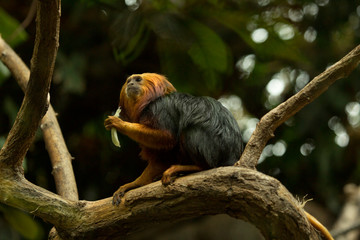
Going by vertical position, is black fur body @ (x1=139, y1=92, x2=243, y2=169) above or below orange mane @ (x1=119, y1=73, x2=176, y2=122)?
below

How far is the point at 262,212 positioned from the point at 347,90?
4545 millimetres

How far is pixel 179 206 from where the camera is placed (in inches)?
107

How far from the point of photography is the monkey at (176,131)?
295 centimetres

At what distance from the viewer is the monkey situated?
2.95 metres

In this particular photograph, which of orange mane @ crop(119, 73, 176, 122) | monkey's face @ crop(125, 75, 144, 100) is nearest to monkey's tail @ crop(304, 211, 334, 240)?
orange mane @ crop(119, 73, 176, 122)

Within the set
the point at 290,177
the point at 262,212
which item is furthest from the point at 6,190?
the point at 290,177

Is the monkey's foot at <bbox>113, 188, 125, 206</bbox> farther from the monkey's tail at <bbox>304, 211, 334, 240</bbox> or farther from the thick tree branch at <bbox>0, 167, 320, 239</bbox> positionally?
the monkey's tail at <bbox>304, 211, 334, 240</bbox>

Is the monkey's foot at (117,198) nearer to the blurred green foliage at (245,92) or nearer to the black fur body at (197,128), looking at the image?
the black fur body at (197,128)

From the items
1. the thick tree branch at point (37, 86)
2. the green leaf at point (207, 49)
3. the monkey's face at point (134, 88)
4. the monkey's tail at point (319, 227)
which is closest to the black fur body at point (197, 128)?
the monkey's face at point (134, 88)

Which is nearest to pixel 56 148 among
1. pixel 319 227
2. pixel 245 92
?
pixel 319 227

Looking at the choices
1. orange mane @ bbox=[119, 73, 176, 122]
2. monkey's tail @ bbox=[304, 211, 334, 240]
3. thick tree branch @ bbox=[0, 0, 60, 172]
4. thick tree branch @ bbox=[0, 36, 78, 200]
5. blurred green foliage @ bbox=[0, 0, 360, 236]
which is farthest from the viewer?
blurred green foliage @ bbox=[0, 0, 360, 236]

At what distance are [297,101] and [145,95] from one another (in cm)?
100

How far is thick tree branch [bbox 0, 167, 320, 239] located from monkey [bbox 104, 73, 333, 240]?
12 cm

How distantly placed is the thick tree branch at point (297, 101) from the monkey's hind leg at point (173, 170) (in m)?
0.30
